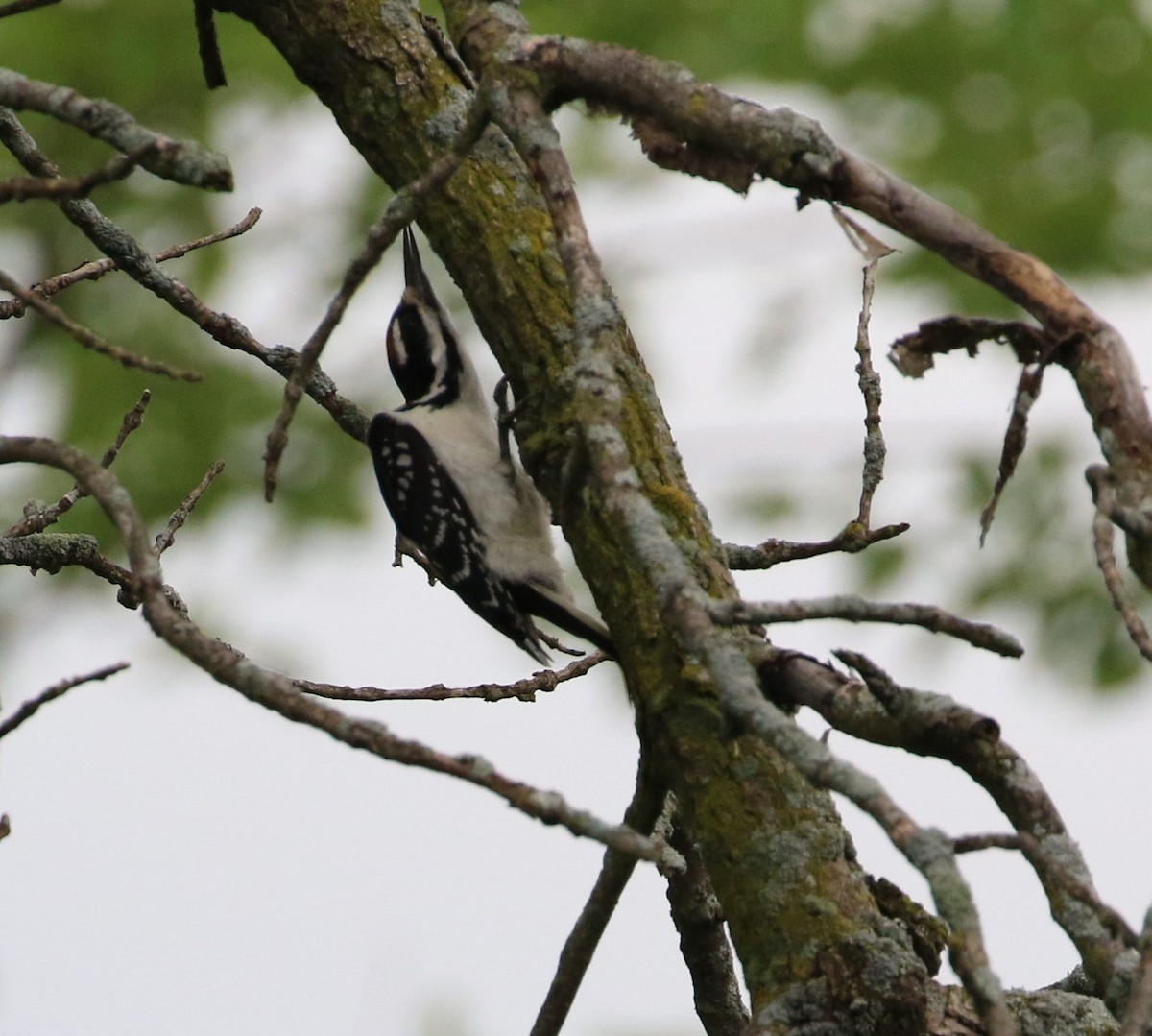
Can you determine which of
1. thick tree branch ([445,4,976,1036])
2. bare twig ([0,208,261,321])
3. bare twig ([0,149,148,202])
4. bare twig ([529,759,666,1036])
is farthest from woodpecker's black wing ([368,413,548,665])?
bare twig ([0,149,148,202])

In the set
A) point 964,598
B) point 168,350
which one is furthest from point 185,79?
point 964,598

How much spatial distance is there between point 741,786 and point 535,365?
31.3 inches

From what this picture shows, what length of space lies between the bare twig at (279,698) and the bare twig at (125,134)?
39 centimetres

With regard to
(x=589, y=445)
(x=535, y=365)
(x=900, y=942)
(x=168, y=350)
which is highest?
(x=168, y=350)

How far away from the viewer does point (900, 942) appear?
2.34 metres

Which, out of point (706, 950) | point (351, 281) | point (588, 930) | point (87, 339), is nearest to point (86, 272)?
point (87, 339)

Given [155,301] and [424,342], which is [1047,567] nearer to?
[424,342]

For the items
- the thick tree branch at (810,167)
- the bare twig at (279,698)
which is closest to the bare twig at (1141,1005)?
the bare twig at (279,698)

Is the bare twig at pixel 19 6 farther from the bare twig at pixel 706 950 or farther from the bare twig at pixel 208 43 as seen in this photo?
the bare twig at pixel 706 950

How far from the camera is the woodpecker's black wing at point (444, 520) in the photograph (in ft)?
16.5

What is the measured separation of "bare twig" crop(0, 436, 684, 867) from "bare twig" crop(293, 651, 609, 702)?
1143 mm

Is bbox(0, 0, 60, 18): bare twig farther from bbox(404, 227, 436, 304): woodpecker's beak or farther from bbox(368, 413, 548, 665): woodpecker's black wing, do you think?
bbox(404, 227, 436, 304): woodpecker's beak

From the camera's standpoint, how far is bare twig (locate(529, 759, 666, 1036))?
8.30 ft

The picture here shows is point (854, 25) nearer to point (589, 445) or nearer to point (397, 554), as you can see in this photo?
point (397, 554)
